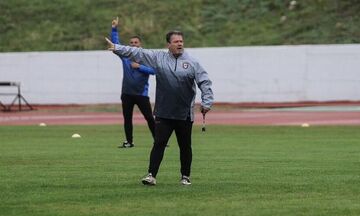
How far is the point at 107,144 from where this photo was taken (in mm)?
21797

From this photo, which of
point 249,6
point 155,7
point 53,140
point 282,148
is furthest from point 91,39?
point 282,148

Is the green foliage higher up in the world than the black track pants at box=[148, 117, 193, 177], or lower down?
higher up

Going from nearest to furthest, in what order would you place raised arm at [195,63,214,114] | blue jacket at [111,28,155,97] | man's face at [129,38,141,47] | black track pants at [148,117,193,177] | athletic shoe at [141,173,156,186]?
raised arm at [195,63,214,114] → athletic shoe at [141,173,156,186] → black track pants at [148,117,193,177] → man's face at [129,38,141,47] → blue jacket at [111,28,155,97]

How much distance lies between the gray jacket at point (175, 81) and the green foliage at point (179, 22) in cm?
3202

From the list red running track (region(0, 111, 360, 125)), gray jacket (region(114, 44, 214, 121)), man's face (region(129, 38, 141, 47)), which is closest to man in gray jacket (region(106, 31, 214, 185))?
gray jacket (region(114, 44, 214, 121))

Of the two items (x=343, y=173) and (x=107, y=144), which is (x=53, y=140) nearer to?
(x=107, y=144)

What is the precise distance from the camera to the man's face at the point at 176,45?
12648 mm

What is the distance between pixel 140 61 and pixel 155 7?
39076 mm

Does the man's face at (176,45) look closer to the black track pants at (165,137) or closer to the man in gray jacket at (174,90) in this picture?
the man in gray jacket at (174,90)

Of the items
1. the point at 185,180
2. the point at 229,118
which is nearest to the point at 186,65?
the point at 185,180

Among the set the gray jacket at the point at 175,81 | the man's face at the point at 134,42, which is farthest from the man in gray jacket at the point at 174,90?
→ the man's face at the point at 134,42

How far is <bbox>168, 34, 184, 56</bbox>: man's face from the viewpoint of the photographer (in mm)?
12648

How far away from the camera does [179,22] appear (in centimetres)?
5000

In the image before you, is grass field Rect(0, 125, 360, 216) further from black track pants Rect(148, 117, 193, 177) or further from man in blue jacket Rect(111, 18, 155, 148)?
man in blue jacket Rect(111, 18, 155, 148)
